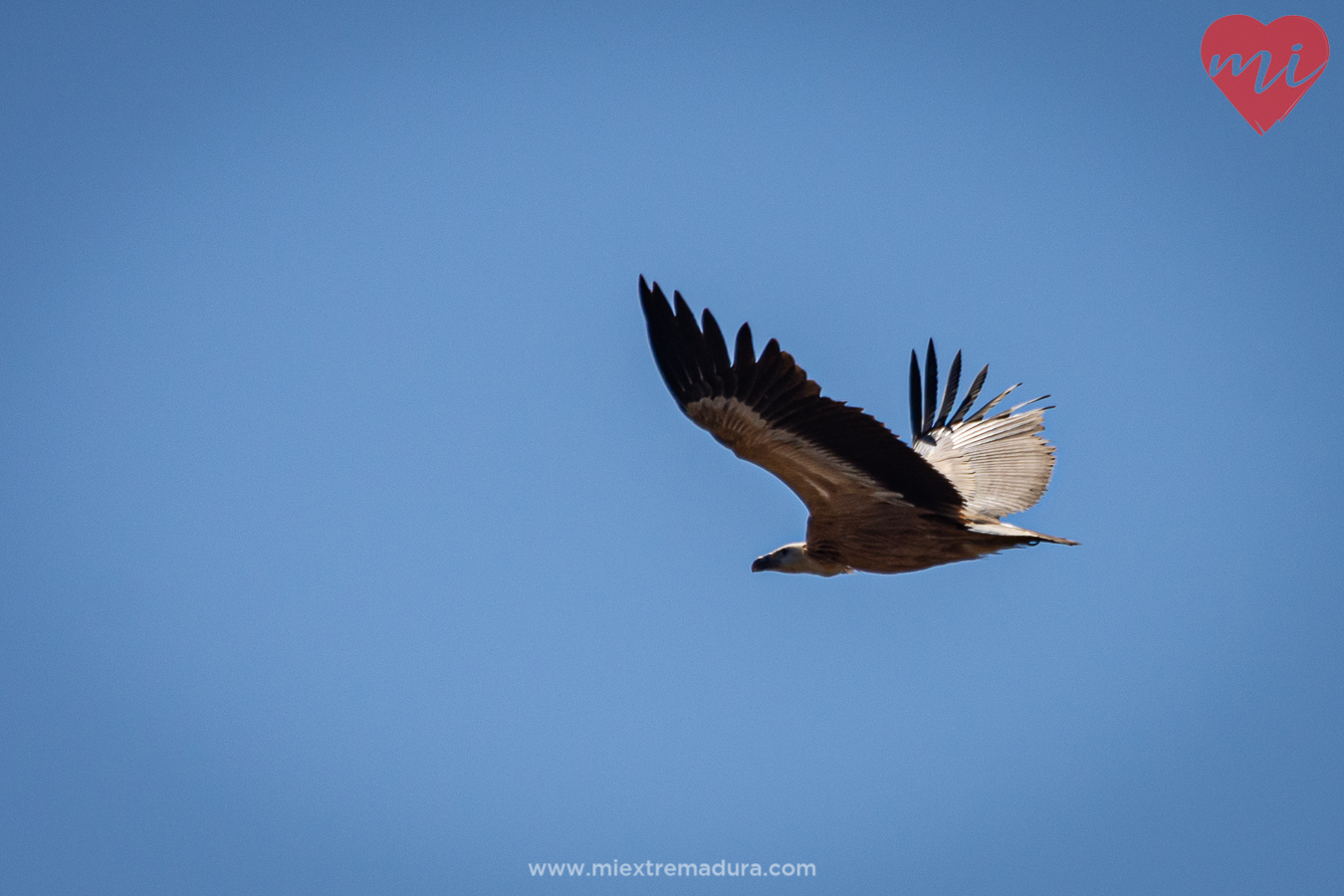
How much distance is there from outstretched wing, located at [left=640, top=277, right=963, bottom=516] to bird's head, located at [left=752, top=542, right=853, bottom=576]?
109 centimetres

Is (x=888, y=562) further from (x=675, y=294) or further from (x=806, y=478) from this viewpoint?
(x=675, y=294)

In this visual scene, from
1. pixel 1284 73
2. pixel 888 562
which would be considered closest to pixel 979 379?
pixel 888 562

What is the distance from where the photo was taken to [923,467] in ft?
29.0

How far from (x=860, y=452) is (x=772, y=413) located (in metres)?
0.73

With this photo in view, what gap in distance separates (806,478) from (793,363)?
1.21m

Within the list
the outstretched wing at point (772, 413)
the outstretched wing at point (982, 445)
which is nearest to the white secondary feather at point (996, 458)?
the outstretched wing at point (982, 445)

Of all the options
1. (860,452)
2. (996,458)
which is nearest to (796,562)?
(860,452)

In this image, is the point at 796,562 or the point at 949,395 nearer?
the point at 796,562

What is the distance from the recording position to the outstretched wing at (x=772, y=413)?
8.14 meters

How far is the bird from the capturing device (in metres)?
8.21

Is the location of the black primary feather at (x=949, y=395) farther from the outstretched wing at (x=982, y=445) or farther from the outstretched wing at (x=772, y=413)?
the outstretched wing at (x=772, y=413)

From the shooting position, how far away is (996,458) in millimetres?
11031

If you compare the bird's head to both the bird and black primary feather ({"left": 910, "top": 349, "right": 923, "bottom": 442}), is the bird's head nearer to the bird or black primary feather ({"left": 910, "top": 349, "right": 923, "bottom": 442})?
the bird

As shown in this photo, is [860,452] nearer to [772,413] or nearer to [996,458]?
[772,413]
